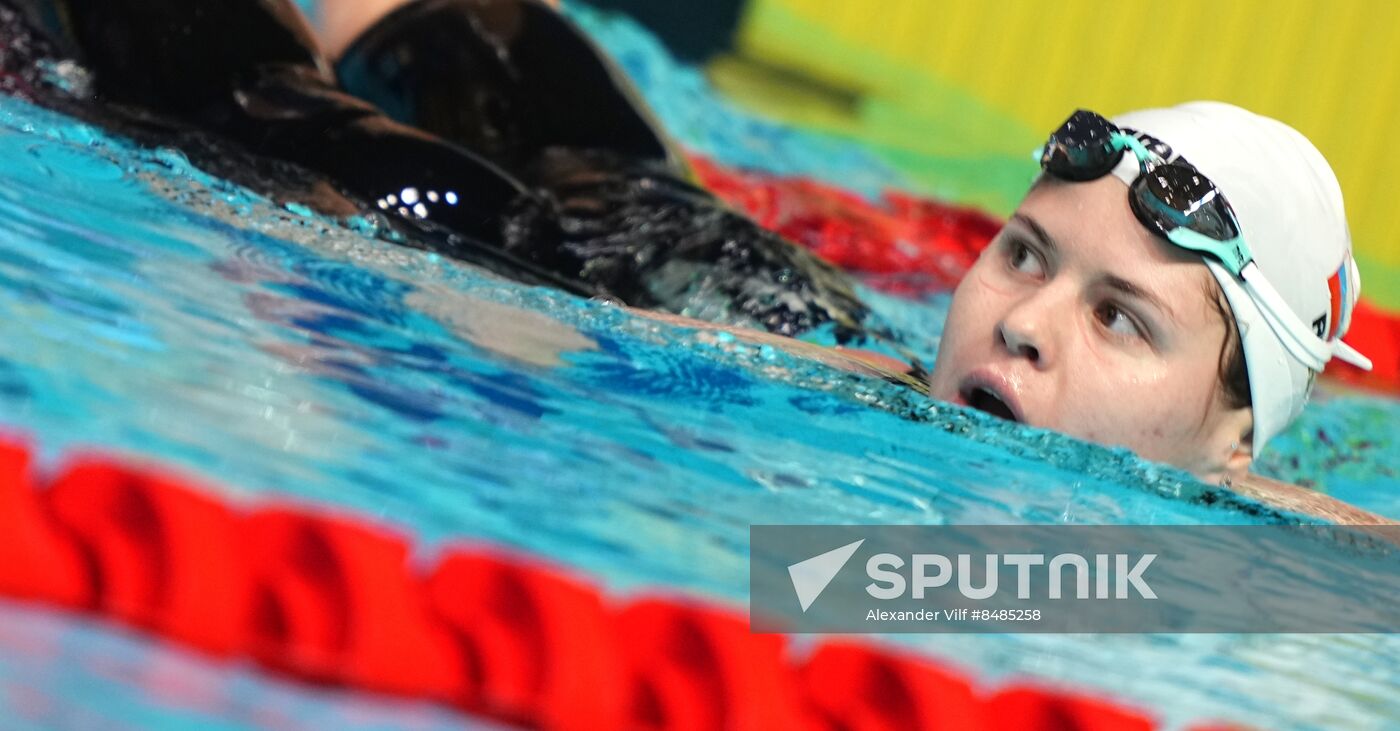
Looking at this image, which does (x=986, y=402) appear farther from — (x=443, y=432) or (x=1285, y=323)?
(x=443, y=432)

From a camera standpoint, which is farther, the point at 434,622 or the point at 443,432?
the point at 443,432

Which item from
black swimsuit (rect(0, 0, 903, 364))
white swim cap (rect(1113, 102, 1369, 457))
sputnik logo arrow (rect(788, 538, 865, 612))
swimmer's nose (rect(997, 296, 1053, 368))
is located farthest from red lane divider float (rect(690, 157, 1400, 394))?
sputnik logo arrow (rect(788, 538, 865, 612))

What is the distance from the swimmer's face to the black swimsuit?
1.69 feet

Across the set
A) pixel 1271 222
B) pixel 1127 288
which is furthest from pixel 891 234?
pixel 1127 288

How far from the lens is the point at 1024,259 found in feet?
7.24

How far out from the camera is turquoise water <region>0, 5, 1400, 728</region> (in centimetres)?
133

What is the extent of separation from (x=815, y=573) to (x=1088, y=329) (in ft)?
2.60

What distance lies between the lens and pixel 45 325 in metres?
1.53

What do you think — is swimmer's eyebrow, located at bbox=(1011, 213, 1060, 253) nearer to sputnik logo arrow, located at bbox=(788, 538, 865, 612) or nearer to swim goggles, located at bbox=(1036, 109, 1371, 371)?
swim goggles, located at bbox=(1036, 109, 1371, 371)

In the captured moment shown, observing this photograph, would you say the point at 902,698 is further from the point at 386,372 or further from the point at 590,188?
the point at 590,188

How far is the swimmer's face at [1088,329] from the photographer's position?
2107 mm

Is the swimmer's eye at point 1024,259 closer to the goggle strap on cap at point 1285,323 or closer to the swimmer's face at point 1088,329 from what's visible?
the swimmer's face at point 1088,329

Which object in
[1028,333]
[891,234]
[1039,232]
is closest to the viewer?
[1028,333]

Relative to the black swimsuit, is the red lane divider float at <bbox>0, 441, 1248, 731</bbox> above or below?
below
